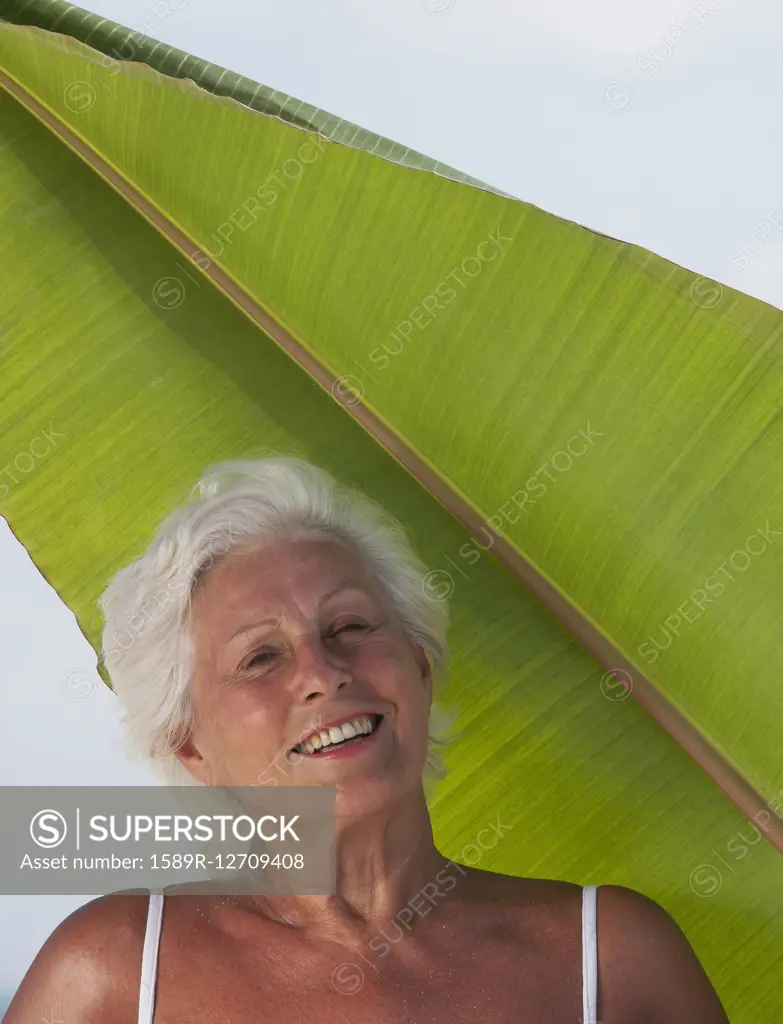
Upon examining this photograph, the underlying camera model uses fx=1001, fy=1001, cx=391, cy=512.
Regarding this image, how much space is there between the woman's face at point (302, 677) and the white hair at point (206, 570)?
0.02 m

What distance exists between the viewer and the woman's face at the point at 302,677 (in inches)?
34.4

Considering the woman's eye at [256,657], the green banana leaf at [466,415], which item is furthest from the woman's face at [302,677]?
the green banana leaf at [466,415]

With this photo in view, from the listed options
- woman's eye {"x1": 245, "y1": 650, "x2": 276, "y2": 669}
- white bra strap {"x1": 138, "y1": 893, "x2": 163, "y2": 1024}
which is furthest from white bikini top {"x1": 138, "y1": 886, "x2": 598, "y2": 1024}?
woman's eye {"x1": 245, "y1": 650, "x2": 276, "y2": 669}

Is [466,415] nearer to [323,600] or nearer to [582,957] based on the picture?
[323,600]

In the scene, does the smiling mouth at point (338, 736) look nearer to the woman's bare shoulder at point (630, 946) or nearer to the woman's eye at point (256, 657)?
the woman's eye at point (256, 657)

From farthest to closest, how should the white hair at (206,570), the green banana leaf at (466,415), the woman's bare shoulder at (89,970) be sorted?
the white hair at (206,570), the woman's bare shoulder at (89,970), the green banana leaf at (466,415)

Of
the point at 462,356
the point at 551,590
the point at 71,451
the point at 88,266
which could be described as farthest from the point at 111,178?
the point at 551,590

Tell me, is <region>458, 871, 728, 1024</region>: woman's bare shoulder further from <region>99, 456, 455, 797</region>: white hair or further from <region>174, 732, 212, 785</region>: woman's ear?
<region>174, 732, 212, 785</region>: woman's ear

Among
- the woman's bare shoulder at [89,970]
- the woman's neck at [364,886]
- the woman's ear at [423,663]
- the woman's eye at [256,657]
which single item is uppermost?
the woman's ear at [423,663]

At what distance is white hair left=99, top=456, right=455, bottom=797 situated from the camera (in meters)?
0.95

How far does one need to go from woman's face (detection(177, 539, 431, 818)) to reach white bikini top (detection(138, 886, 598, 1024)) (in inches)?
5.0

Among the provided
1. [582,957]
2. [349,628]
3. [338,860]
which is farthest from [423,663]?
[582,957]

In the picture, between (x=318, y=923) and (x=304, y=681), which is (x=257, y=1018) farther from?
(x=304, y=681)

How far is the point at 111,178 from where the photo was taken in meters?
0.93
